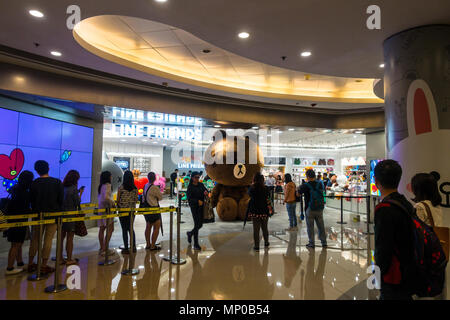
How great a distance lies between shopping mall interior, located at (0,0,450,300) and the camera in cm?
371

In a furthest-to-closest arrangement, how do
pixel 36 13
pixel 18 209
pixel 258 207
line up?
pixel 258 207
pixel 18 209
pixel 36 13

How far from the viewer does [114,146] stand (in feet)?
70.4

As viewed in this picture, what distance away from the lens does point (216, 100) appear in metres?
7.95

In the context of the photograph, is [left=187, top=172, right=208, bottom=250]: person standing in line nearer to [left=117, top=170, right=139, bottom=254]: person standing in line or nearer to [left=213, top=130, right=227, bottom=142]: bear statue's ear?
[left=117, top=170, right=139, bottom=254]: person standing in line

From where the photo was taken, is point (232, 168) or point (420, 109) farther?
point (232, 168)

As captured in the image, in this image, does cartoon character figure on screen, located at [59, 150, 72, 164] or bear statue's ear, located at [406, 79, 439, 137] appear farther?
cartoon character figure on screen, located at [59, 150, 72, 164]

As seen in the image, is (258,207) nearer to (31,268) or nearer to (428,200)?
(428,200)

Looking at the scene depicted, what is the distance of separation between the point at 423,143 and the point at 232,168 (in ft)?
18.0

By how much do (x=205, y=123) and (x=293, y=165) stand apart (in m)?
17.7

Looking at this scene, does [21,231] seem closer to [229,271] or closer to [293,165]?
[229,271]

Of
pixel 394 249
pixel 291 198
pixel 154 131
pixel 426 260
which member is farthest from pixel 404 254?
pixel 154 131

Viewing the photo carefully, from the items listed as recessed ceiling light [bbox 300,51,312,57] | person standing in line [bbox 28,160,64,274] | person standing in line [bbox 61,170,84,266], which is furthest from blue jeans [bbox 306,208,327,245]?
person standing in line [bbox 28,160,64,274]

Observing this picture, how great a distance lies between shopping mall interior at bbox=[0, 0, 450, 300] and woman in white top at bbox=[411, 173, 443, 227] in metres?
0.68
